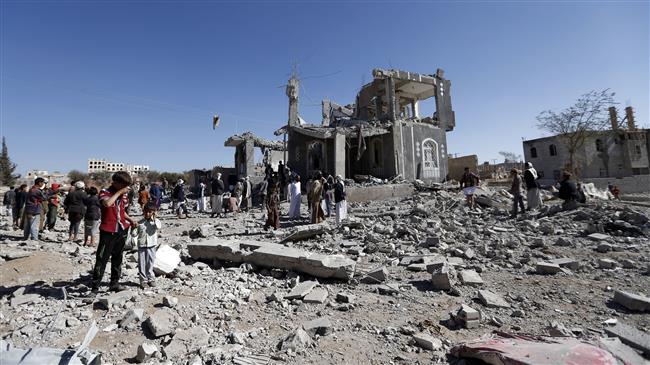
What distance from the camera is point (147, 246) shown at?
13.6 feet

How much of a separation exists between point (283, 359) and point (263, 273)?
223 cm

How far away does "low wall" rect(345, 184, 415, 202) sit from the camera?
14.7 metres

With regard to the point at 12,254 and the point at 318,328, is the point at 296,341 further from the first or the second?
the point at 12,254

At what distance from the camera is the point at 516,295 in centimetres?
392

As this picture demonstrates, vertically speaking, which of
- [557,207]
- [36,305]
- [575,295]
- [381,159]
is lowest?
[575,295]

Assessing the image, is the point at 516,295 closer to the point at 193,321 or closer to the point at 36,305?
the point at 193,321

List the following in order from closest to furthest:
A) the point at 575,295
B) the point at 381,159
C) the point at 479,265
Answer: the point at 575,295
the point at 479,265
the point at 381,159

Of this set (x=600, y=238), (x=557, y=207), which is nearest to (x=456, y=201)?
(x=557, y=207)

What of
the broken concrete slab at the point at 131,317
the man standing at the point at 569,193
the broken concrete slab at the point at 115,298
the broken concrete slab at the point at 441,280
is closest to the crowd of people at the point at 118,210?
the broken concrete slab at the point at 115,298

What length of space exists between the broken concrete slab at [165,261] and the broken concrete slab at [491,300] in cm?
434

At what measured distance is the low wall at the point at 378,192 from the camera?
48.2 ft

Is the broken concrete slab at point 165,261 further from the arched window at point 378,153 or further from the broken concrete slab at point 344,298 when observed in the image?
the arched window at point 378,153

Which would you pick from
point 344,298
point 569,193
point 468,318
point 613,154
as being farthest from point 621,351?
point 613,154

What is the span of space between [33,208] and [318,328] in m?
→ 7.82
